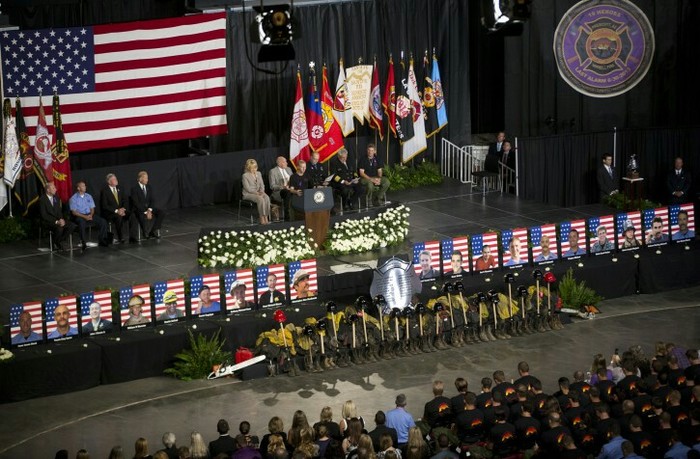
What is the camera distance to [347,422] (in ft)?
46.1

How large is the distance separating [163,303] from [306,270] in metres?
2.20

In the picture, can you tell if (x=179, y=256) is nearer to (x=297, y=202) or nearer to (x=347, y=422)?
(x=297, y=202)

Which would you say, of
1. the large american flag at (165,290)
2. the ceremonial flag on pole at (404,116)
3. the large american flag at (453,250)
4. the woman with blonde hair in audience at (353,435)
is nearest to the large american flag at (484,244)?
the large american flag at (453,250)

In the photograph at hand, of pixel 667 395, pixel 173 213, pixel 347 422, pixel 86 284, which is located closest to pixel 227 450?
pixel 347 422

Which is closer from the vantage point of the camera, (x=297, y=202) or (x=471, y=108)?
(x=297, y=202)

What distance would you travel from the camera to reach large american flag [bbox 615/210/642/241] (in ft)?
71.6

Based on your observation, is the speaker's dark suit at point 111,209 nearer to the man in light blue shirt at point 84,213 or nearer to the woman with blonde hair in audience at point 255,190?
the man in light blue shirt at point 84,213

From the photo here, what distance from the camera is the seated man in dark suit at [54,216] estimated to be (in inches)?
859

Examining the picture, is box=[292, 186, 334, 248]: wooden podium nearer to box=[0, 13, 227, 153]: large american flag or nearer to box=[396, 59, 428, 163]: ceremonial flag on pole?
box=[0, 13, 227, 153]: large american flag

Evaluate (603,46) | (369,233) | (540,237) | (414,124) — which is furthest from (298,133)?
(603,46)

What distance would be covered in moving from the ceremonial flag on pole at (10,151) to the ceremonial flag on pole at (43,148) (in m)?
0.38

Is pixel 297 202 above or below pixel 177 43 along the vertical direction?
below

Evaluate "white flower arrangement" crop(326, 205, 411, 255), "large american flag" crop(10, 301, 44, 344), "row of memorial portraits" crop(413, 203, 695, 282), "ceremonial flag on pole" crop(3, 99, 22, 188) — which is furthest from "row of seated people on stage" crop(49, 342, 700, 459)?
"ceremonial flag on pole" crop(3, 99, 22, 188)

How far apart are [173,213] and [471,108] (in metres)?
7.40
